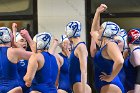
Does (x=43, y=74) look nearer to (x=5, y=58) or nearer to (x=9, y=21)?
(x=5, y=58)

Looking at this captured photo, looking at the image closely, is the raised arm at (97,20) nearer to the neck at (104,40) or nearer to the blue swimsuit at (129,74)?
the neck at (104,40)

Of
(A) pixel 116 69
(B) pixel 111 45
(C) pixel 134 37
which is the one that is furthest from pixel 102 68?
(C) pixel 134 37

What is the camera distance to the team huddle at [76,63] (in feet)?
15.3

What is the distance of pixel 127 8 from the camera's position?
8055mm

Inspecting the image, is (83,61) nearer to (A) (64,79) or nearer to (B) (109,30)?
(B) (109,30)

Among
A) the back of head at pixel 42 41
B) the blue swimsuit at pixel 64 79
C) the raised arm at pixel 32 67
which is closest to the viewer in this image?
the raised arm at pixel 32 67

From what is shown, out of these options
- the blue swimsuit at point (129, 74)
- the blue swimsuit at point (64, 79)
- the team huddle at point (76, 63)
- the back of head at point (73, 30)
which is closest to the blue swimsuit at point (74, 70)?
the team huddle at point (76, 63)

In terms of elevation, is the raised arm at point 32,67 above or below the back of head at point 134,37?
below

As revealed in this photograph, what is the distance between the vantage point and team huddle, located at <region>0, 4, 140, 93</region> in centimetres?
468

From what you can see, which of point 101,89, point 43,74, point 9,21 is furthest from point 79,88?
point 9,21

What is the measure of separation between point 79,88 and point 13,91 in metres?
0.77

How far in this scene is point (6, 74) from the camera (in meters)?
4.98

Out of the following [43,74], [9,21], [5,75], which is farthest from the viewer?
[9,21]

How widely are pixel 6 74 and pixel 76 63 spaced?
809 millimetres
